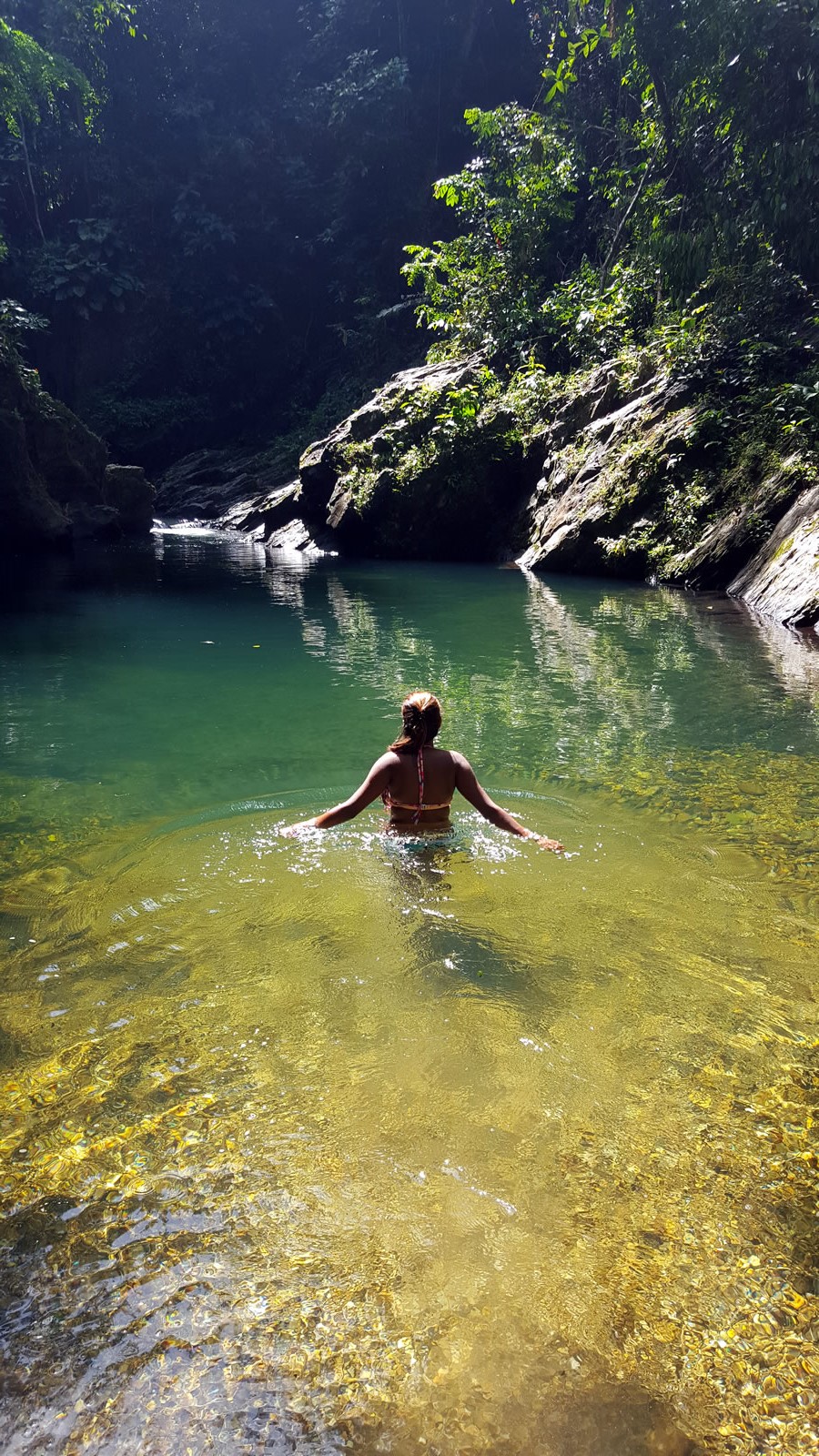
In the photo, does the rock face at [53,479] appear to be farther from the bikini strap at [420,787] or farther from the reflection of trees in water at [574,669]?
the bikini strap at [420,787]

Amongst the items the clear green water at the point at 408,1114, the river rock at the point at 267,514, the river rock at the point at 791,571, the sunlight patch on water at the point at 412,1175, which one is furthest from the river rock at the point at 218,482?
the sunlight patch on water at the point at 412,1175

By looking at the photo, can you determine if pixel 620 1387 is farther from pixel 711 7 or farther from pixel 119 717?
pixel 711 7

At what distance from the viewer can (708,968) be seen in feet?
12.6

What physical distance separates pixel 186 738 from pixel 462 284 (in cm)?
2426

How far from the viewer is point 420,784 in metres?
4.85

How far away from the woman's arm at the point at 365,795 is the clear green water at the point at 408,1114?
31 cm

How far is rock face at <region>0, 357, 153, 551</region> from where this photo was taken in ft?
76.3

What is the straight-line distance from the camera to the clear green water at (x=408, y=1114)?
199cm

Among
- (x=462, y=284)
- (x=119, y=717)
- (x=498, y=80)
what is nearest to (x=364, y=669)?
(x=119, y=717)

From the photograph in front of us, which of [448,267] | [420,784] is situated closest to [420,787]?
[420,784]

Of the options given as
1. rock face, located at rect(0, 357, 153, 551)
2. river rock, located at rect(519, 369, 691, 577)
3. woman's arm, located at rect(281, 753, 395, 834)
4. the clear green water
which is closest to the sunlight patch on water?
the clear green water

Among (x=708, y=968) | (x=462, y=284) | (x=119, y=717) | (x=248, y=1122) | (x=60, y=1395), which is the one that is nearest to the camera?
(x=60, y=1395)

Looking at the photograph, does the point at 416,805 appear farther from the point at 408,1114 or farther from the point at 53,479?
the point at 53,479

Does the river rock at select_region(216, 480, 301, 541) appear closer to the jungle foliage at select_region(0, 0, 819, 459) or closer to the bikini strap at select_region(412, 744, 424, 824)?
the jungle foliage at select_region(0, 0, 819, 459)
